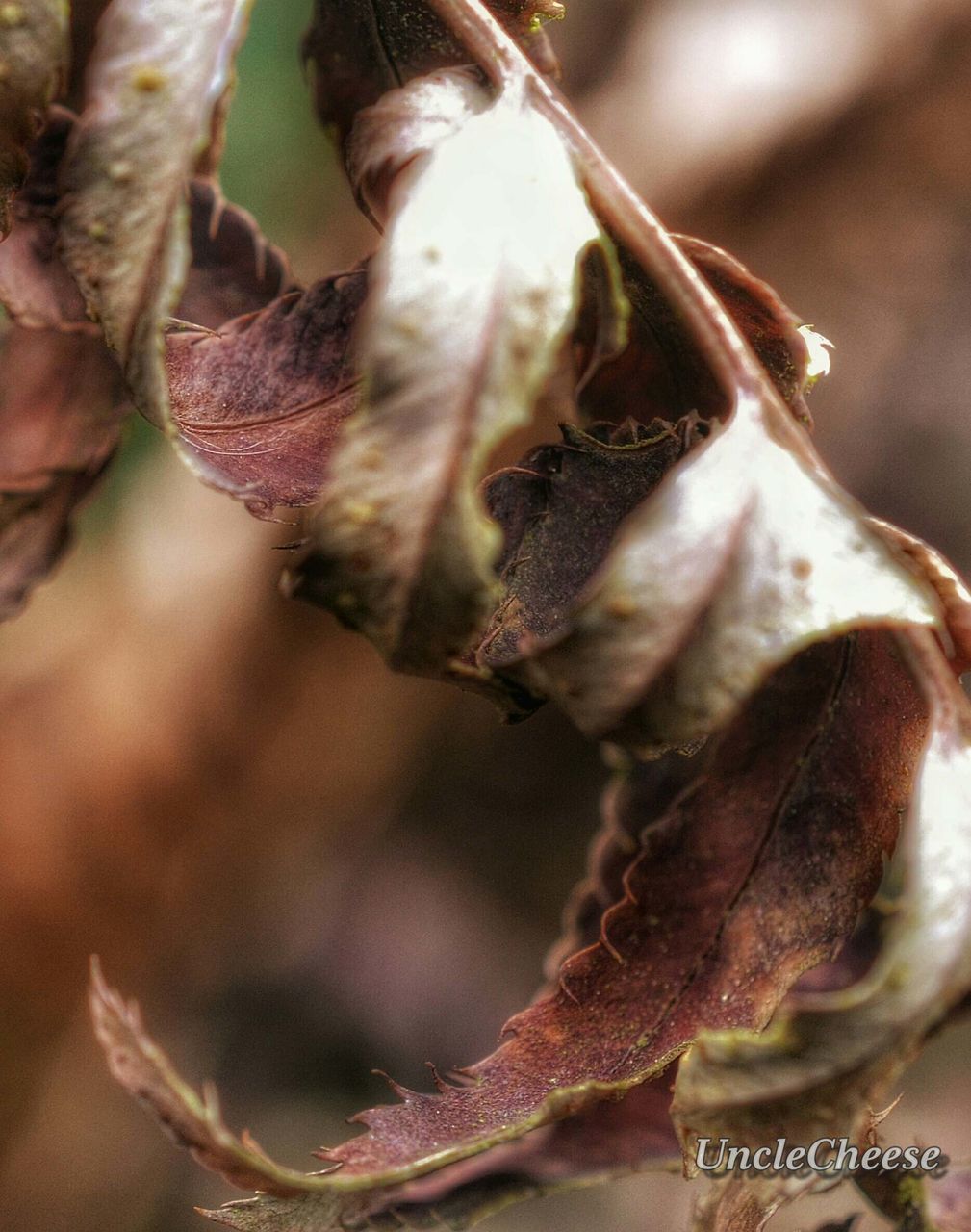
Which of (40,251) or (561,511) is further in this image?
(40,251)

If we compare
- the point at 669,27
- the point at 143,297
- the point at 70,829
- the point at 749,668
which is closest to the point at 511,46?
the point at 143,297

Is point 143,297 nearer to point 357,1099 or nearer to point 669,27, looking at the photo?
point 669,27

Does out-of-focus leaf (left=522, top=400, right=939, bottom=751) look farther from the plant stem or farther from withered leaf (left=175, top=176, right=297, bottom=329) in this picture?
withered leaf (left=175, top=176, right=297, bottom=329)

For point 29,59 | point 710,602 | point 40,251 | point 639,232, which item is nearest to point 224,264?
point 40,251

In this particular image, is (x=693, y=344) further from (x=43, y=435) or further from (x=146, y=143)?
(x=43, y=435)

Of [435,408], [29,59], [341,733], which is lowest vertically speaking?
[341,733]

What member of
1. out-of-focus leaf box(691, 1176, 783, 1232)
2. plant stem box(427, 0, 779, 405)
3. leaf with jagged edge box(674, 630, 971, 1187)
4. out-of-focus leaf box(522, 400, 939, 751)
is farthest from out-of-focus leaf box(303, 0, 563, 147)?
out-of-focus leaf box(691, 1176, 783, 1232)

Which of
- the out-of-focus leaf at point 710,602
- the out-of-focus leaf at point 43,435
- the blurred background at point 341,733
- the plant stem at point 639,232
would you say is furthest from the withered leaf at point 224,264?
the blurred background at point 341,733

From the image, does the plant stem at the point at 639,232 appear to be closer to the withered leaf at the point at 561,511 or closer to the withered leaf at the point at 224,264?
the withered leaf at the point at 561,511
